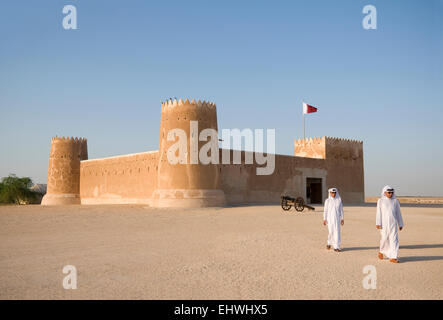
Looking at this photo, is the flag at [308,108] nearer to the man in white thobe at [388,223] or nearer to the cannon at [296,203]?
the cannon at [296,203]

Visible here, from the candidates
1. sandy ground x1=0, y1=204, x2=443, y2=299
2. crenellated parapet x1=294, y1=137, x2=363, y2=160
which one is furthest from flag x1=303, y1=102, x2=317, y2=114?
sandy ground x1=0, y1=204, x2=443, y2=299

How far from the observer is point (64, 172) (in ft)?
99.2

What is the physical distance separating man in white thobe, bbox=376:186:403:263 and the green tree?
34.1 metres

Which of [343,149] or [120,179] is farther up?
[343,149]

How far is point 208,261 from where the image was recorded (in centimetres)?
608

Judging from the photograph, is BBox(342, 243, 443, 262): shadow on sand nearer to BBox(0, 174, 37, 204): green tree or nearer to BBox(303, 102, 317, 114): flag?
BBox(303, 102, 317, 114): flag

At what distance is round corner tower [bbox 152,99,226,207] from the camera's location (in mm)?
18438

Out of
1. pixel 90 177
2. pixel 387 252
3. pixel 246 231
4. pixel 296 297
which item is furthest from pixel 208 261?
pixel 90 177

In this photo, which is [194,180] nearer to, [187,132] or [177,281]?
[187,132]

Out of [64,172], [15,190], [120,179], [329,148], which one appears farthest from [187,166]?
[15,190]

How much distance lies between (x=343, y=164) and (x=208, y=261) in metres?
24.9

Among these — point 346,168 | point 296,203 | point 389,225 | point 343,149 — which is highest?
point 343,149

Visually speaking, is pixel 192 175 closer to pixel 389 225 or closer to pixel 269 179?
pixel 269 179

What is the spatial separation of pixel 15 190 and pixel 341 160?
2786cm
